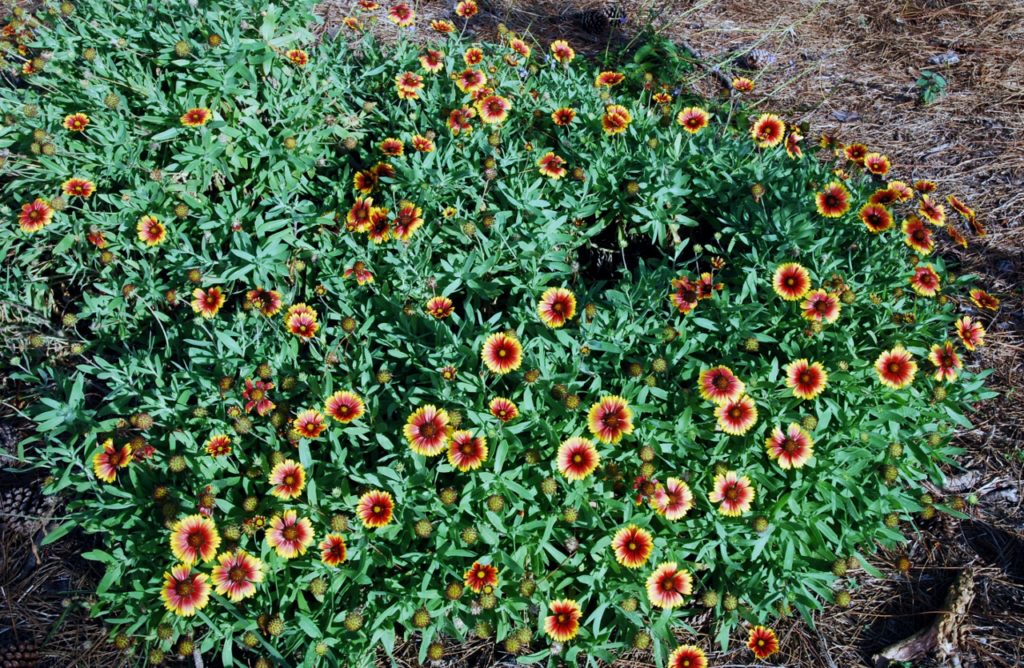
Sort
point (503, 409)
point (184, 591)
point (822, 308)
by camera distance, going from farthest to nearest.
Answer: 1. point (822, 308)
2. point (503, 409)
3. point (184, 591)

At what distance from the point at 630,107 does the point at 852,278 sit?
146 cm

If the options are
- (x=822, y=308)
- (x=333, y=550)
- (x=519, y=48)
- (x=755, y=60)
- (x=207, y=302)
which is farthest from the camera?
(x=755, y=60)

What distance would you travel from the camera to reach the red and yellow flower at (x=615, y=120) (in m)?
3.26

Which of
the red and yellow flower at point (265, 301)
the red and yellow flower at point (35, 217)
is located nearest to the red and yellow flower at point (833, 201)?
the red and yellow flower at point (265, 301)

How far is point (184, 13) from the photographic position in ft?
11.3

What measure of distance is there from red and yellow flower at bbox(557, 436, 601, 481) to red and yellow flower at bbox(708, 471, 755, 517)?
435 mm

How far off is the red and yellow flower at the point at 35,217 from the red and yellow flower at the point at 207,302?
2.55ft

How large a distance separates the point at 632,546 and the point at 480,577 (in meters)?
0.52

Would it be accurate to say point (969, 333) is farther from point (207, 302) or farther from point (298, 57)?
point (298, 57)

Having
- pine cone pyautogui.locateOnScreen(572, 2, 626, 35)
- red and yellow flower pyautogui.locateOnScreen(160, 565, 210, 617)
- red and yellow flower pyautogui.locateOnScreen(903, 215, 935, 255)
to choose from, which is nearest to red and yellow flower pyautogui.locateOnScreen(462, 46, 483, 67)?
pine cone pyautogui.locateOnScreen(572, 2, 626, 35)

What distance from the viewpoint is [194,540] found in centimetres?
237

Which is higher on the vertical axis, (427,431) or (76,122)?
(76,122)

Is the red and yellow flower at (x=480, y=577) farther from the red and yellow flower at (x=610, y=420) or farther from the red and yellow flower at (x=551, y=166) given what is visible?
the red and yellow flower at (x=551, y=166)

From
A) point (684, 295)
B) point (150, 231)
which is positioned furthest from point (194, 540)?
point (684, 295)
